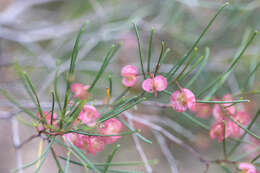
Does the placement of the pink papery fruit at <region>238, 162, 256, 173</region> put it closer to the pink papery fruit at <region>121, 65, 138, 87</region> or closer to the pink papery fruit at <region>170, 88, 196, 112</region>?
the pink papery fruit at <region>170, 88, 196, 112</region>

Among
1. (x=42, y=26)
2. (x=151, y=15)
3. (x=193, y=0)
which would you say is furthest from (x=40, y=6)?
(x=193, y=0)

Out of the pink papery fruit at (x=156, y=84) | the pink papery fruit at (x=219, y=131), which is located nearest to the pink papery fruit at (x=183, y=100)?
the pink papery fruit at (x=156, y=84)

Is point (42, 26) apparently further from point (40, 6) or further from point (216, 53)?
point (216, 53)

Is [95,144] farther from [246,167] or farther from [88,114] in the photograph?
[246,167]

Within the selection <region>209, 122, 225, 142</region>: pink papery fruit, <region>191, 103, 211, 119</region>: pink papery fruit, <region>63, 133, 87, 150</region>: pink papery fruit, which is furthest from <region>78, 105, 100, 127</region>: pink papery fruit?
<region>191, 103, 211, 119</region>: pink papery fruit

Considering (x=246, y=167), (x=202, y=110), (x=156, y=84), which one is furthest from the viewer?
(x=202, y=110)

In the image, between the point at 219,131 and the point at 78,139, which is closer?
the point at 78,139

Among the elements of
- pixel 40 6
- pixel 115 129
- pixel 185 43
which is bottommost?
pixel 115 129

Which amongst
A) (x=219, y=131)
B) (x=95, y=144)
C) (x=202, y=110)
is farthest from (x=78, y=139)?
(x=202, y=110)

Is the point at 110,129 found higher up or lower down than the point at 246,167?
higher up

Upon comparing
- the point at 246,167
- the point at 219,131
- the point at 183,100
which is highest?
the point at 183,100
